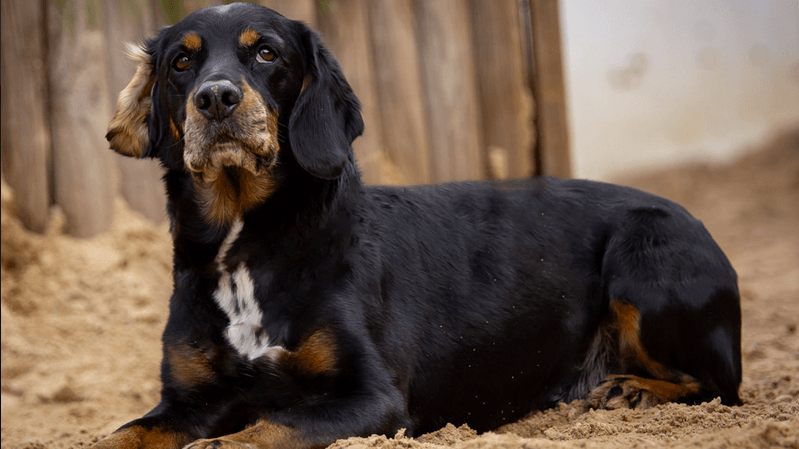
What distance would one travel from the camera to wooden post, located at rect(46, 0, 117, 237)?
180 inches

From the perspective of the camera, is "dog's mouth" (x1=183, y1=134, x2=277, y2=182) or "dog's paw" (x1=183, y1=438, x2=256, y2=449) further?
"dog's mouth" (x1=183, y1=134, x2=277, y2=182)

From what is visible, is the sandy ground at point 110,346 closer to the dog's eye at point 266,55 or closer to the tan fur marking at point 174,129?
the tan fur marking at point 174,129

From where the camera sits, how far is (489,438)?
2.34m

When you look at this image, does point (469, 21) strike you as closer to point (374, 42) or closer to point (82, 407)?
point (374, 42)

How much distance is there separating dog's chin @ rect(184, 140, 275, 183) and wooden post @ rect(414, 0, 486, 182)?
119 inches

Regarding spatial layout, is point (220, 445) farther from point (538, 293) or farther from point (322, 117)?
point (538, 293)

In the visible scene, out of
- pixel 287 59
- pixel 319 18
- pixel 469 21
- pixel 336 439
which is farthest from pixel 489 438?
pixel 469 21

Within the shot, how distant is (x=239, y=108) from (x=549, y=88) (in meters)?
3.79

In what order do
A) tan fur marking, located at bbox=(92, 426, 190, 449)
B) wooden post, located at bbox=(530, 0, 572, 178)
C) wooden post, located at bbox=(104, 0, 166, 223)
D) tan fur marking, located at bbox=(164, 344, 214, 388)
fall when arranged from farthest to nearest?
wooden post, located at bbox=(530, 0, 572, 178)
wooden post, located at bbox=(104, 0, 166, 223)
tan fur marking, located at bbox=(164, 344, 214, 388)
tan fur marking, located at bbox=(92, 426, 190, 449)

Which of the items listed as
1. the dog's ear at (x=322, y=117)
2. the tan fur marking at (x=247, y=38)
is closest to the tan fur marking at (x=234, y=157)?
the dog's ear at (x=322, y=117)

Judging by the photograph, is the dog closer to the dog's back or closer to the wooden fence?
the dog's back

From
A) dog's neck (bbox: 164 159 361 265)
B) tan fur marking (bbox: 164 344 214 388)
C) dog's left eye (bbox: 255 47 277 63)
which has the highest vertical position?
dog's left eye (bbox: 255 47 277 63)

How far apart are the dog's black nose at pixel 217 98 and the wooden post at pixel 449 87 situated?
10.5 feet

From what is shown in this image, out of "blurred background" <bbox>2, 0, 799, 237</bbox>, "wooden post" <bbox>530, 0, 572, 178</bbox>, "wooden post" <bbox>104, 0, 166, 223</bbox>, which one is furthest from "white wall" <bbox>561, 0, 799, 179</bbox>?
"wooden post" <bbox>104, 0, 166, 223</bbox>
